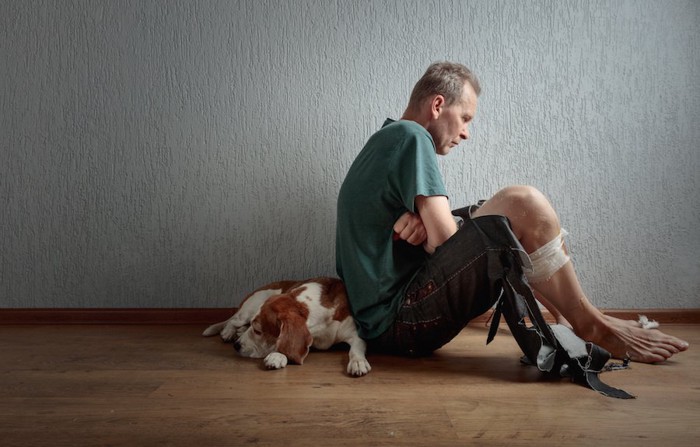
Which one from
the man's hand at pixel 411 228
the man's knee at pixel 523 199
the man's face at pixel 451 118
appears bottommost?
the man's hand at pixel 411 228

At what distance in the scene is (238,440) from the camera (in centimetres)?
96

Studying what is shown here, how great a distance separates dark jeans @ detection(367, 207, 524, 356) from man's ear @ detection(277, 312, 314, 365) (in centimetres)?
25

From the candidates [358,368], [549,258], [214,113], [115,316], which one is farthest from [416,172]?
[115,316]

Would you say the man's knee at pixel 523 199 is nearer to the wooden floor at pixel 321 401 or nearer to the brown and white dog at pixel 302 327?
the wooden floor at pixel 321 401

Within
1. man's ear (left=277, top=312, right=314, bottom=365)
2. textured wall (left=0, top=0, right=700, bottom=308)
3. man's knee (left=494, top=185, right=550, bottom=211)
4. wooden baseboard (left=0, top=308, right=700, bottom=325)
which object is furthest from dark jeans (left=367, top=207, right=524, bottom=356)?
wooden baseboard (left=0, top=308, right=700, bottom=325)

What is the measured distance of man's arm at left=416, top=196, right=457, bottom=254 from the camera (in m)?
1.48

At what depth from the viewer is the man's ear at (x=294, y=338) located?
1533 millimetres

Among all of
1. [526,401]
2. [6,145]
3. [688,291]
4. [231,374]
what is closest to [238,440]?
[231,374]

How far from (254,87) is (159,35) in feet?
1.53

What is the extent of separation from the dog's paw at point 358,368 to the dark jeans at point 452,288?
0.18 metres

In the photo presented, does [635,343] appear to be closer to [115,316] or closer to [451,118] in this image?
[451,118]

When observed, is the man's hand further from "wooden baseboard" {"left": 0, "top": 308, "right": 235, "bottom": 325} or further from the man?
"wooden baseboard" {"left": 0, "top": 308, "right": 235, "bottom": 325}

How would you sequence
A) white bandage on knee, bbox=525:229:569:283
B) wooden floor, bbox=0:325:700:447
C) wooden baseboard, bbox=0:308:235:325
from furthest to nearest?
wooden baseboard, bbox=0:308:235:325 → white bandage on knee, bbox=525:229:569:283 → wooden floor, bbox=0:325:700:447

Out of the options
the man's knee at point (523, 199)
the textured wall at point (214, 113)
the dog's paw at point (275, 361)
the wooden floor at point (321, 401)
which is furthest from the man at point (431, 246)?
the textured wall at point (214, 113)
